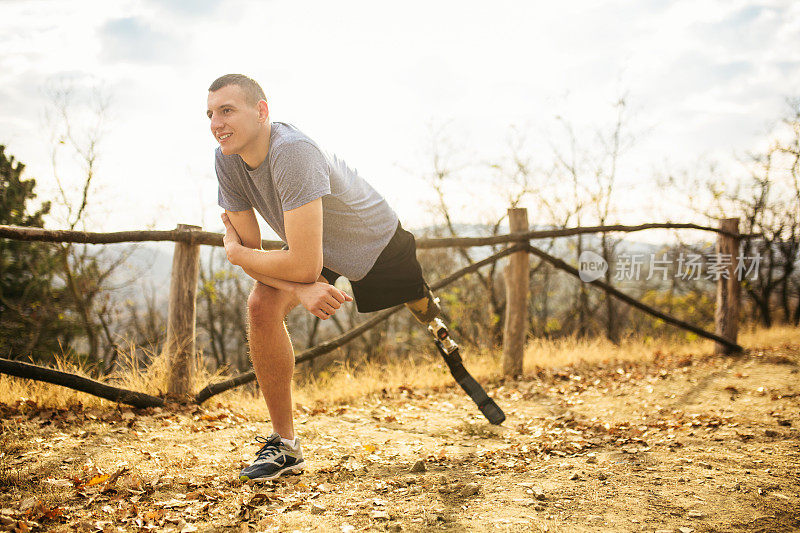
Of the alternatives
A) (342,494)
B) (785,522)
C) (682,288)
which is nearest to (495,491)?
(342,494)

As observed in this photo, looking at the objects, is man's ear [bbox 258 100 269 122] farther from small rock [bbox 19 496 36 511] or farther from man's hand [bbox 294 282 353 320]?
small rock [bbox 19 496 36 511]

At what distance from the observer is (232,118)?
7.24 ft

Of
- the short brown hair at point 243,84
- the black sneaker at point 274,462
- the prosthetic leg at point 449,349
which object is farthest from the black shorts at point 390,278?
the short brown hair at point 243,84

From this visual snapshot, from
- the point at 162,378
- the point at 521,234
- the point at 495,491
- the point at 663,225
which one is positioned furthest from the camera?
the point at 663,225

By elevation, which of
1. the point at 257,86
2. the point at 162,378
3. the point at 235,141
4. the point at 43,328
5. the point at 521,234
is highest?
the point at 257,86

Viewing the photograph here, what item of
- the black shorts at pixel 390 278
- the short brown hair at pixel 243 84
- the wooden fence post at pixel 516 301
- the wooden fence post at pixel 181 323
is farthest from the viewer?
the wooden fence post at pixel 516 301

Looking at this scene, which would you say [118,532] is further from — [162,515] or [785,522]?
[785,522]

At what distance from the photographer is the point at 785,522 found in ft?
6.07

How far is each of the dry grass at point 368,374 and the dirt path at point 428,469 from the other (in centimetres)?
21

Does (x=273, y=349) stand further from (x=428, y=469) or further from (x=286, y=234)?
(x=428, y=469)

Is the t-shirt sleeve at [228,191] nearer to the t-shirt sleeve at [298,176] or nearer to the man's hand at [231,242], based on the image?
the man's hand at [231,242]

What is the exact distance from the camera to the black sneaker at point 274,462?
2293 millimetres

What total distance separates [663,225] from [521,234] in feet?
5.78

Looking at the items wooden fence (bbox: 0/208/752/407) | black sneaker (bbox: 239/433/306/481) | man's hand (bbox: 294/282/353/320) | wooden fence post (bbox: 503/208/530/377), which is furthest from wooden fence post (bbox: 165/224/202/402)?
wooden fence post (bbox: 503/208/530/377)
